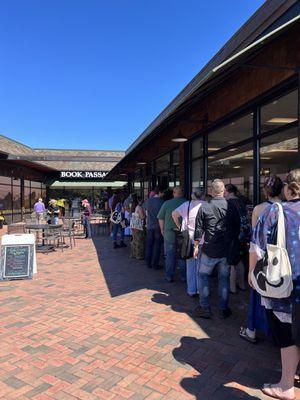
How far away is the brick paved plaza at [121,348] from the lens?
2977 mm

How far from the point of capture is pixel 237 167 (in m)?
6.56

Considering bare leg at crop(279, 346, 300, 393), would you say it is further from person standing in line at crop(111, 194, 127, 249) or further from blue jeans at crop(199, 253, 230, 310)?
person standing in line at crop(111, 194, 127, 249)

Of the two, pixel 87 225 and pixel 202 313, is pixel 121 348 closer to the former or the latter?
pixel 202 313

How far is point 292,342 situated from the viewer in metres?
2.65

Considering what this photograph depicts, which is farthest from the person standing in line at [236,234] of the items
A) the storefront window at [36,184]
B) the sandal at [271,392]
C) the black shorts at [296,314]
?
the storefront window at [36,184]

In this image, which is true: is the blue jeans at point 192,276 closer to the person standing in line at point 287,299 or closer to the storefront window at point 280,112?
the storefront window at point 280,112

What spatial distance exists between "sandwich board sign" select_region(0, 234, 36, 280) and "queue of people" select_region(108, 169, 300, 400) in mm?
2372

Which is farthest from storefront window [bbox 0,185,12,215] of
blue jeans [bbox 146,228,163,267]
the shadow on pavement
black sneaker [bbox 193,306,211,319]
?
black sneaker [bbox 193,306,211,319]

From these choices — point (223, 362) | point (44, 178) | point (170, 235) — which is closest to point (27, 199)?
point (44, 178)

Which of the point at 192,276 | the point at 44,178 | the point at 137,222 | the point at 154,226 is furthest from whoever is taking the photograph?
the point at 44,178

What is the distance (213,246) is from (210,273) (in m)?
0.36

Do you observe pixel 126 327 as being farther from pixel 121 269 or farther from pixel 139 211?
pixel 139 211

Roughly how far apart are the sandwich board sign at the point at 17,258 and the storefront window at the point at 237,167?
3.96m

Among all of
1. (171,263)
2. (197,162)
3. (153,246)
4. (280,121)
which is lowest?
(171,263)
